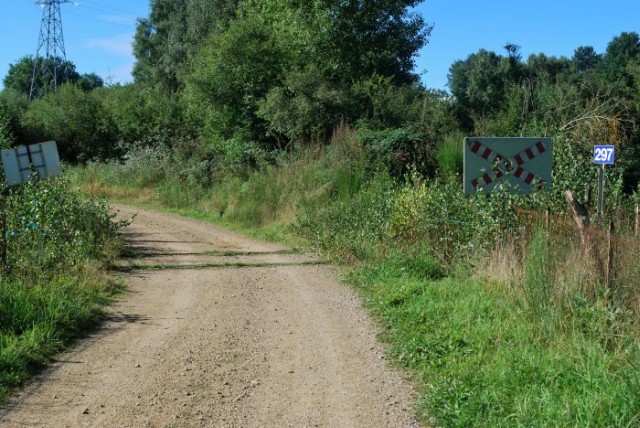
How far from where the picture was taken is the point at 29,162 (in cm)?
1088

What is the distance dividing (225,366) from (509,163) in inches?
230

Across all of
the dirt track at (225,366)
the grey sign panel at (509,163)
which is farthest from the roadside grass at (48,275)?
the grey sign panel at (509,163)

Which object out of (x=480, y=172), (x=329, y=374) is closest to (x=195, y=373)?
(x=329, y=374)

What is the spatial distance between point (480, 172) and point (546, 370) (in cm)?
539

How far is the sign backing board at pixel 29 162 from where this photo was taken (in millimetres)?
10836

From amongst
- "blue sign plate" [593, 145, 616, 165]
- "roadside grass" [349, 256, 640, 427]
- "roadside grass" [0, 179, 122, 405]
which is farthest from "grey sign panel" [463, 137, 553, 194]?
"roadside grass" [0, 179, 122, 405]

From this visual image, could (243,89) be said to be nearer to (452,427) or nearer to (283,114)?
(283,114)

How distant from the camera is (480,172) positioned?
10.6 meters

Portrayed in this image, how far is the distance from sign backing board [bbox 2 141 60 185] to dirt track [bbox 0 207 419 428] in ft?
7.30

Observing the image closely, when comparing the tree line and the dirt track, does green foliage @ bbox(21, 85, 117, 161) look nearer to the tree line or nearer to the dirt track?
the tree line

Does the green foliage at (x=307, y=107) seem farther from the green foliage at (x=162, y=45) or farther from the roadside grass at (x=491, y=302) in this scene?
the green foliage at (x=162, y=45)

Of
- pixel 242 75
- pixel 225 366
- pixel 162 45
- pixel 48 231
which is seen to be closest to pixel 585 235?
Answer: pixel 225 366

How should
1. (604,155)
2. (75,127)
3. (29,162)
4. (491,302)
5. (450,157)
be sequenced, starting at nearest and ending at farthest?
(491,302)
(604,155)
(29,162)
(450,157)
(75,127)

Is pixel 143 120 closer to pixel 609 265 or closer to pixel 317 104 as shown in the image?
pixel 317 104
